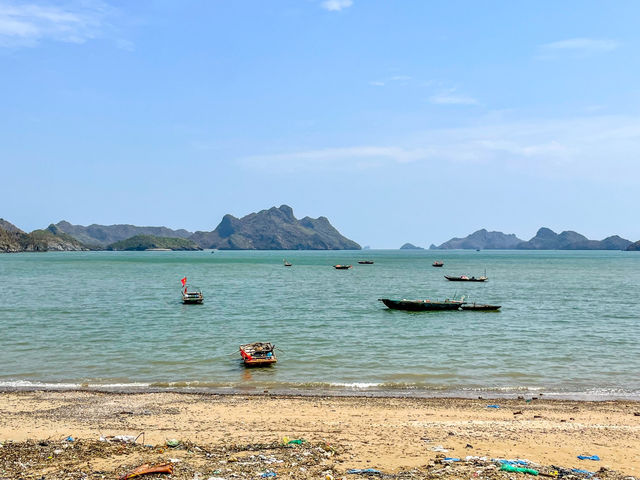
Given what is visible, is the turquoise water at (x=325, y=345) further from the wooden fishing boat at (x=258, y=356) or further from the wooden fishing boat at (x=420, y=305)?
the wooden fishing boat at (x=420, y=305)

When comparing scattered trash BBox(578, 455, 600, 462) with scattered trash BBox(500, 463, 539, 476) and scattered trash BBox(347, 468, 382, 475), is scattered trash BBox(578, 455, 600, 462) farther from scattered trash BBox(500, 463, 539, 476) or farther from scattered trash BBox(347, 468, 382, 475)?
scattered trash BBox(347, 468, 382, 475)

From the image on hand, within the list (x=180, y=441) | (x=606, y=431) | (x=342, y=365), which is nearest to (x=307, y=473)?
(x=180, y=441)

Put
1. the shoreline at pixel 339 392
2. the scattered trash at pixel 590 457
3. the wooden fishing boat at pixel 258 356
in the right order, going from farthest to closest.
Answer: the wooden fishing boat at pixel 258 356, the shoreline at pixel 339 392, the scattered trash at pixel 590 457

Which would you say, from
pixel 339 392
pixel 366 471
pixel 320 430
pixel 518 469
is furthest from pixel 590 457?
pixel 339 392

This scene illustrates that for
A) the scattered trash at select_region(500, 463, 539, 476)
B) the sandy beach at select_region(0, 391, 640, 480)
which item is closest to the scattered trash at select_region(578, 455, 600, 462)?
the sandy beach at select_region(0, 391, 640, 480)

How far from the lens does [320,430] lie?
51.8 feet

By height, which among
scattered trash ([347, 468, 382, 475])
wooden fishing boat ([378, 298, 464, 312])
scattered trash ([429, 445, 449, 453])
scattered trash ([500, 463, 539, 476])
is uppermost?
scattered trash ([500, 463, 539, 476])

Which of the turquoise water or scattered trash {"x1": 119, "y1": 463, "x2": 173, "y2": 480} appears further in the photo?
the turquoise water

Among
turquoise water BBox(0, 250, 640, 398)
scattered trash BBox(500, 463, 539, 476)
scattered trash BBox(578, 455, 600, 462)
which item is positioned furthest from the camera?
turquoise water BBox(0, 250, 640, 398)

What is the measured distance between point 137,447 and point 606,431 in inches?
530

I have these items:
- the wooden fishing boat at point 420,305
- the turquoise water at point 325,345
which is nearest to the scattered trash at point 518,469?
the turquoise water at point 325,345

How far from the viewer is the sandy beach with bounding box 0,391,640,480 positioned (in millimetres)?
12828

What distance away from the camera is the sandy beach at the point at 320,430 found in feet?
42.1

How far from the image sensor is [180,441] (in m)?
14.5
